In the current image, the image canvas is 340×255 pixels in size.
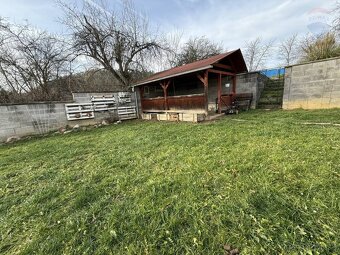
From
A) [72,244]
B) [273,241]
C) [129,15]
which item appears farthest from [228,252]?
[129,15]

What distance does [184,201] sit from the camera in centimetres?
207

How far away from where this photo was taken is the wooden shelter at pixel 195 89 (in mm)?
7646

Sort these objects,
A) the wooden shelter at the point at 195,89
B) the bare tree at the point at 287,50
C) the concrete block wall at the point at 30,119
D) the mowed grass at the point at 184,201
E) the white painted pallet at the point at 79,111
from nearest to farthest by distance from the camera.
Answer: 1. the mowed grass at the point at 184,201
2. the concrete block wall at the point at 30,119
3. the wooden shelter at the point at 195,89
4. the white painted pallet at the point at 79,111
5. the bare tree at the point at 287,50

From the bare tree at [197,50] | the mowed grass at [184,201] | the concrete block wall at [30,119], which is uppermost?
the bare tree at [197,50]

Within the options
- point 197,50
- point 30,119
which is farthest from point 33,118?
point 197,50

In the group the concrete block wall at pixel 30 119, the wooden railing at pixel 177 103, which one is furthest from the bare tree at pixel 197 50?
the concrete block wall at pixel 30 119

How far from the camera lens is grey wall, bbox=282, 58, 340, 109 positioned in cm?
684

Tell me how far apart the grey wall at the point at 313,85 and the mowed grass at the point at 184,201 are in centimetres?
470

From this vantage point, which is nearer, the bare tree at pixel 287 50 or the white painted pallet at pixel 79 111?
the white painted pallet at pixel 79 111

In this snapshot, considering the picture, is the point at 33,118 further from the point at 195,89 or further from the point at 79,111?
the point at 195,89

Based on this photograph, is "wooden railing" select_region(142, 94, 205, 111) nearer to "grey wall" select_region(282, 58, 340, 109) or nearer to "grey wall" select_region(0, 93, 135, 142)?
"grey wall" select_region(0, 93, 135, 142)

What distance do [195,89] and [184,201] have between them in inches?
380

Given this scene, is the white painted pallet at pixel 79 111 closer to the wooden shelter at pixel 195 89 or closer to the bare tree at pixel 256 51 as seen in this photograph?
the wooden shelter at pixel 195 89

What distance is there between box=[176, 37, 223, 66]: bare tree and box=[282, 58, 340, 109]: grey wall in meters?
13.1
